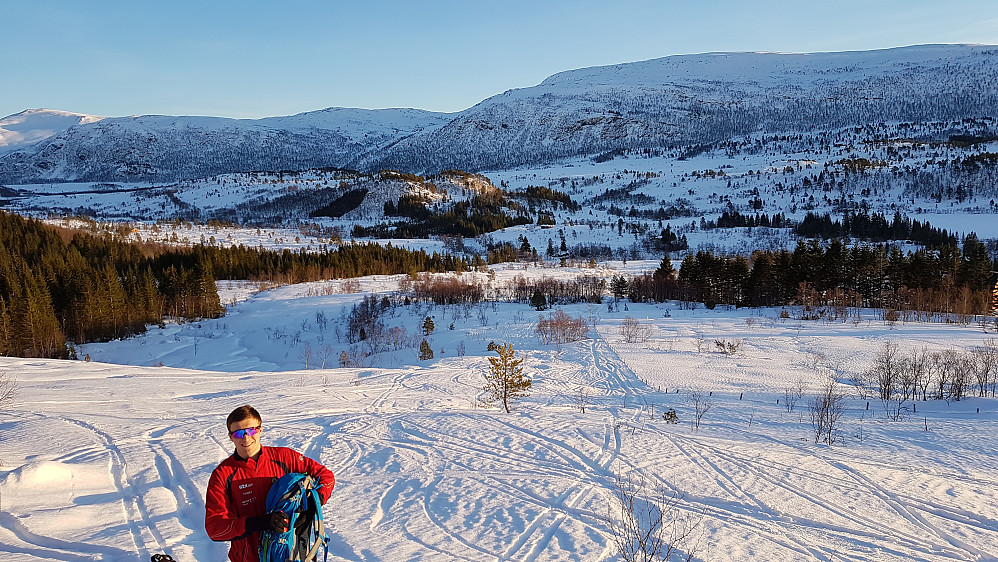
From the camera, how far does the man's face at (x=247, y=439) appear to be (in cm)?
334

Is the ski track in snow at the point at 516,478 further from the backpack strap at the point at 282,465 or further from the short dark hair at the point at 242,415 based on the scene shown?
the short dark hair at the point at 242,415

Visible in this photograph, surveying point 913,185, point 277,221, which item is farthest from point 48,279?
point 913,185

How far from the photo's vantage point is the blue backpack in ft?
11.0

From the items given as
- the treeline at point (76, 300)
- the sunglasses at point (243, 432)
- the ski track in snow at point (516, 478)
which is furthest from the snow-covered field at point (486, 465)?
the treeline at point (76, 300)

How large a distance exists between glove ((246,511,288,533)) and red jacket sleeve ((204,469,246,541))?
2.1 inches

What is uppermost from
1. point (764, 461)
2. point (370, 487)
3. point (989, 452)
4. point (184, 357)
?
point (370, 487)

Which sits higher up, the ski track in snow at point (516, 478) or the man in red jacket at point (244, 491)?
the man in red jacket at point (244, 491)

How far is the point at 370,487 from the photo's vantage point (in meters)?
7.26

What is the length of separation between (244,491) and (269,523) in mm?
299

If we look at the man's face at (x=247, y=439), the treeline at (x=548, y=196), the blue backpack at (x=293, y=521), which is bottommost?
the blue backpack at (x=293, y=521)

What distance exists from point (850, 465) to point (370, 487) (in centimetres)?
828

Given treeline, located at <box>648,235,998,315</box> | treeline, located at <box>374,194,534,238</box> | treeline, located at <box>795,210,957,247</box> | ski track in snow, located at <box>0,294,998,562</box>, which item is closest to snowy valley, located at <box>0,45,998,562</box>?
ski track in snow, located at <box>0,294,998,562</box>

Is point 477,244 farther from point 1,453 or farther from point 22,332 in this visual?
point 1,453

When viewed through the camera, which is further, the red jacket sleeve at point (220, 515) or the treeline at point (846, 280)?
the treeline at point (846, 280)
